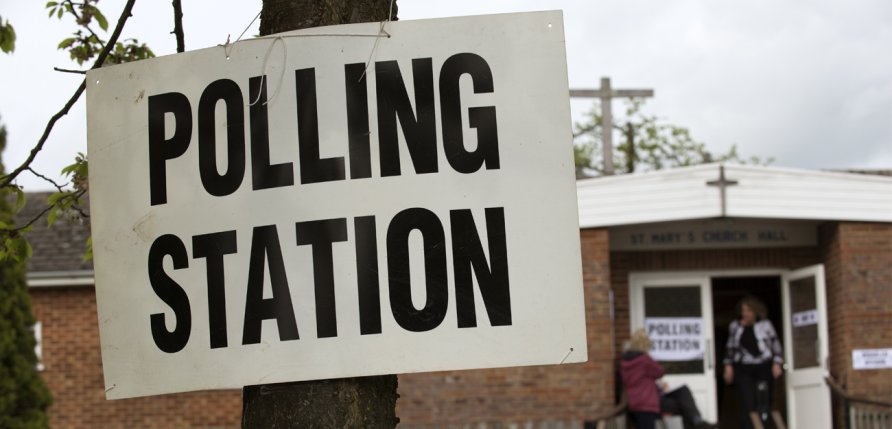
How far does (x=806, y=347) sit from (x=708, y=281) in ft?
5.25

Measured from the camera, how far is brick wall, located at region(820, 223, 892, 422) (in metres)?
16.7

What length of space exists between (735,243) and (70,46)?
Result: 39.8 feet

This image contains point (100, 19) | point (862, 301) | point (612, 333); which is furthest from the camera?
point (612, 333)

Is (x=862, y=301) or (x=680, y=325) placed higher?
(x=862, y=301)

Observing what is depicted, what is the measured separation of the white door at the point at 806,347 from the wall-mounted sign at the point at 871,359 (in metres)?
0.43

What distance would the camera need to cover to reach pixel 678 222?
57.1 feet

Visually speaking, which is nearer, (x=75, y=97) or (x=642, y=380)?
(x=75, y=97)

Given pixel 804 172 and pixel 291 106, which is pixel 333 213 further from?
pixel 804 172

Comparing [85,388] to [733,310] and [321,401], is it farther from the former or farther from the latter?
[321,401]

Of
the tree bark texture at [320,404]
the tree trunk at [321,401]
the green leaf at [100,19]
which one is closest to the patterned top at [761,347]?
the green leaf at [100,19]

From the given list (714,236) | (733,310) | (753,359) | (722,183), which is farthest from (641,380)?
(733,310)

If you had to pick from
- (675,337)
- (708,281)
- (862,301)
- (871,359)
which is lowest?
(871,359)

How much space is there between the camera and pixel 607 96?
2700 cm

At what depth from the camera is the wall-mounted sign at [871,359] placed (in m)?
16.7
